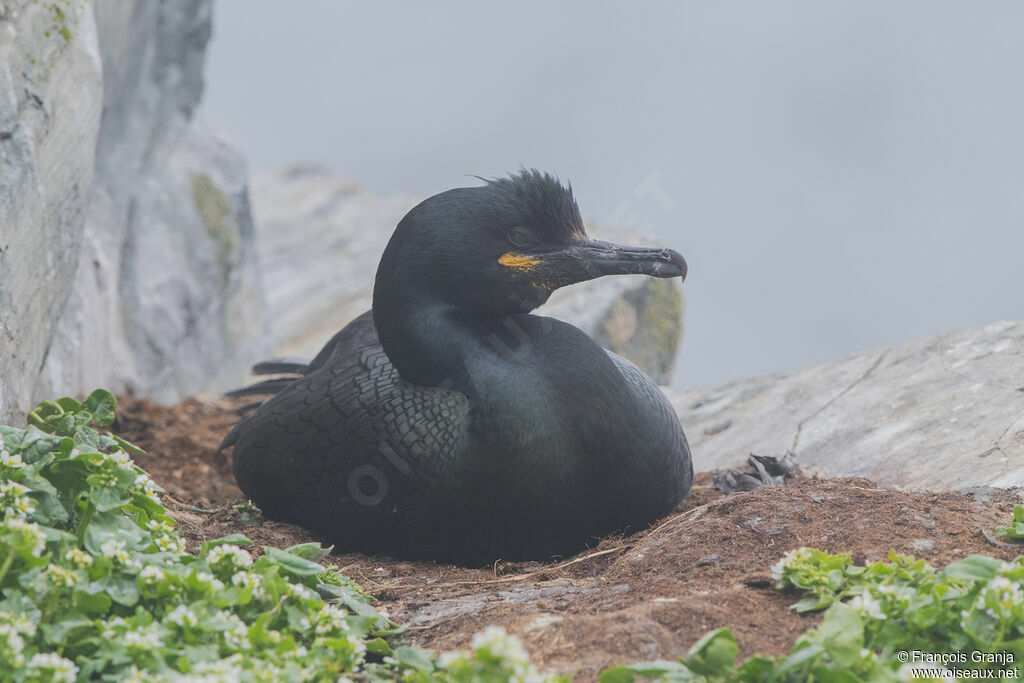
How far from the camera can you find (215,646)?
243cm

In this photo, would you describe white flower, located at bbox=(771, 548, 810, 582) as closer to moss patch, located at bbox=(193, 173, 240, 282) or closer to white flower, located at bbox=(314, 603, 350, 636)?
white flower, located at bbox=(314, 603, 350, 636)

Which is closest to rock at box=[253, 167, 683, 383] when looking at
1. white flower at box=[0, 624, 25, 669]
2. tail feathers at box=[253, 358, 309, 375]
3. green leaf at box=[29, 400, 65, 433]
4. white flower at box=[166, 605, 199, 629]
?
tail feathers at box=[253, 358, 309, 375]

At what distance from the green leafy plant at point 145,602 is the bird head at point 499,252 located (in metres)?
1.51

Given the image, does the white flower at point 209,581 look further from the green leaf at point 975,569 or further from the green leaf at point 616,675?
the green leaf at point 975,569

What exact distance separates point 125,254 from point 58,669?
6620 mm

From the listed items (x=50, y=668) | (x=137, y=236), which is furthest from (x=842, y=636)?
(x=137, y=236)

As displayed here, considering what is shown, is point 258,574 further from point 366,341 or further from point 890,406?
point 890,406

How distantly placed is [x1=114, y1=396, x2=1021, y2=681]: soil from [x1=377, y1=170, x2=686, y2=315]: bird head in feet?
3.59

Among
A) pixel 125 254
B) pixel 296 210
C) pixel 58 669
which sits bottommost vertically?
pixel 58 669

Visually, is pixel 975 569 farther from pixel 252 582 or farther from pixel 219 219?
pixel 219 219

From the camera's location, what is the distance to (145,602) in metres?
2.66

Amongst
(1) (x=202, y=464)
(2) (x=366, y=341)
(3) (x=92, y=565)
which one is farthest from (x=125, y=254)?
(3) (x=92, y=565)

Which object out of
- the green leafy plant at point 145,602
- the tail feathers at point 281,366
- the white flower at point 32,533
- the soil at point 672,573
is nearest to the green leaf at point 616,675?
the green leafy plant at point 145,602

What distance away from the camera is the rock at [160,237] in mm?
6727
